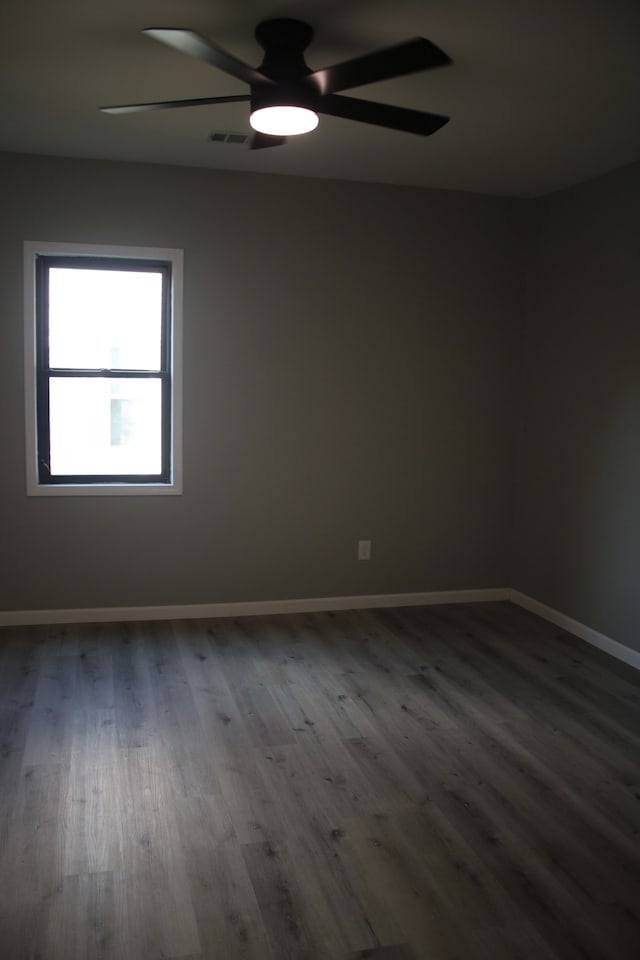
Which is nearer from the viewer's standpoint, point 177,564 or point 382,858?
point 382,858

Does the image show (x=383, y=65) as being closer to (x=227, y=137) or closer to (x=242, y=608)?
(x=227, y=137)

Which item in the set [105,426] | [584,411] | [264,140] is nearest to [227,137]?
[264,140]

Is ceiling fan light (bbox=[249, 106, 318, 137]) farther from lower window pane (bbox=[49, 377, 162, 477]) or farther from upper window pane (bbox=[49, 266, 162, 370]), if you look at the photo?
lower window pane (bbox=[49, 377, 162, 477])

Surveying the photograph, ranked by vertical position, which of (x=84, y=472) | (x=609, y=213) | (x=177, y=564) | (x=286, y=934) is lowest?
(x=286, y=934)

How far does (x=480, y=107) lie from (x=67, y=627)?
331cm

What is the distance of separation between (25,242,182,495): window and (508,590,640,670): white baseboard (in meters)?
2.29

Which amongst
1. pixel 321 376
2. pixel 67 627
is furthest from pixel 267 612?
pixel 321 376

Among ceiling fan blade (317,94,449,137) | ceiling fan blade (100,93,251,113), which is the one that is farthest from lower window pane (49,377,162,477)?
ceiling fan blade (317,94,449,137)

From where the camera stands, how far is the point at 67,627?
4367 millimetres

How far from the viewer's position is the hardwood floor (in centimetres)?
210

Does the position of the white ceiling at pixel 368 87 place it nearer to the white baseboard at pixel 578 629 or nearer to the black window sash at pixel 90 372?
the black window sash at pixel 90 372

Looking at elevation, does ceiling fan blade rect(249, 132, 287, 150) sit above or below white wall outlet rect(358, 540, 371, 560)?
above

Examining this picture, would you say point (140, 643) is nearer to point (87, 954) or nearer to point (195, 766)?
point (195, 766)

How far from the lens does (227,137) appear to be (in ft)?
12.4
